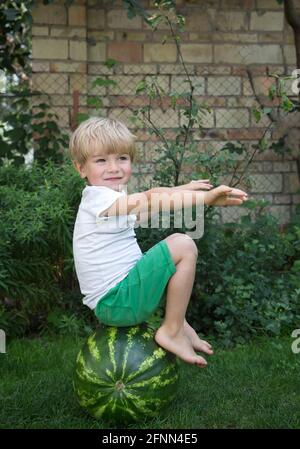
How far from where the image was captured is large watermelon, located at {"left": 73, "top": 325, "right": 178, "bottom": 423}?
3480mm

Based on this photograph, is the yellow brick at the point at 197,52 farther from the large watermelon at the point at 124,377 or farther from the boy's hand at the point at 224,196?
the large watermelon at the point at 124,377

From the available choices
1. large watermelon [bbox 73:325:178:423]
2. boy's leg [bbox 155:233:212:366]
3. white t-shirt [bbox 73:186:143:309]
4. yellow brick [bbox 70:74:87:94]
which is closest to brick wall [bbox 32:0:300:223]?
yellow brick [bbox 70:74:87:94]

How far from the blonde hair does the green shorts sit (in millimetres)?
578

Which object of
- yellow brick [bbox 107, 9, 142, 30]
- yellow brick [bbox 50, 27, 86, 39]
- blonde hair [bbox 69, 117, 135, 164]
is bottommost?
blonde hair [bbox 69, 117, 135, 164]

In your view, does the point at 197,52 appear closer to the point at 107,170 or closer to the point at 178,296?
the point at 107,170

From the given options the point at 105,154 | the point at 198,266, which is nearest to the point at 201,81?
the point at 198,266

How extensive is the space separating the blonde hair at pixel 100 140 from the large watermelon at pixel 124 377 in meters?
0.97

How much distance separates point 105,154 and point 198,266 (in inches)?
84.7

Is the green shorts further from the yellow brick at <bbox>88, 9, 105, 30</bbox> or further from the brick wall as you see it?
the yellow brick at <bbox>88, 9, 105, 30</bbox>

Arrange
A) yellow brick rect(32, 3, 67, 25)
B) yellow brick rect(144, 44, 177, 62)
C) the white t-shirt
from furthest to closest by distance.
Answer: yellow brick rect(144, 44, 177, 62) < yellow brick rect(32, 3, 67, 25) < the white t-shirt

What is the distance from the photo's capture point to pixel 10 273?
17.2ft

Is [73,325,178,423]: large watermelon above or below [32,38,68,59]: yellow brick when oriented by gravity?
below

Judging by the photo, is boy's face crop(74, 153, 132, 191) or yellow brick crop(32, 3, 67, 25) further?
yellow brick crop(32, 3, 67, 25)

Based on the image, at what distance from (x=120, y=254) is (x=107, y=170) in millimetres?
458
